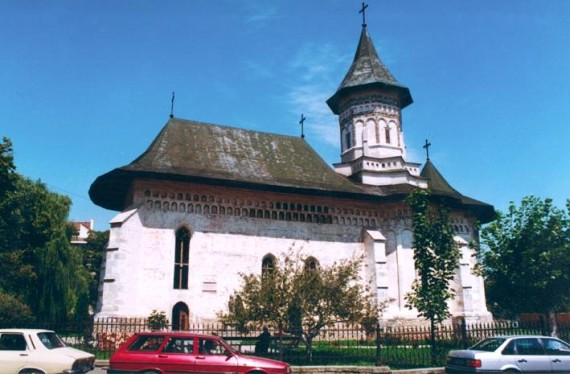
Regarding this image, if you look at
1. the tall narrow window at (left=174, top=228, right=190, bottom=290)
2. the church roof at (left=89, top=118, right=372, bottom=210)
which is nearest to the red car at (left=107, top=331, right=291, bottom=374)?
the tall narrow window at (left=174, top=228, right=190, bottom=290)

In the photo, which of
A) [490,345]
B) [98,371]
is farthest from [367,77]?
[98,371]

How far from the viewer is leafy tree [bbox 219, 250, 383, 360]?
14.9 m

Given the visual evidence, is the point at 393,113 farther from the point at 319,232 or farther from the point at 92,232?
the point at 92,232

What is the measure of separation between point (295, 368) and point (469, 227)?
1751 centimetres

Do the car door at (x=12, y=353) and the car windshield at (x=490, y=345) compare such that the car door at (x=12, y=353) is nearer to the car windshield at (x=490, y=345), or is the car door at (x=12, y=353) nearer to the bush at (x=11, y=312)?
the bush at (x=11, y=312)

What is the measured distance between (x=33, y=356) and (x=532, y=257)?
62.2 ft

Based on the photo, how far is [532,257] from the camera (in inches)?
813

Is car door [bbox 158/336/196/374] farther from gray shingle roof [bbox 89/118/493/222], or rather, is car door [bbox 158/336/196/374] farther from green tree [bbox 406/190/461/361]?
gray shingle roof [bbox 89/118/493/222]

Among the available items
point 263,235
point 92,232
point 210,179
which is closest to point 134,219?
point 210,179

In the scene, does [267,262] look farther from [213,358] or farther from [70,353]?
[70,353]

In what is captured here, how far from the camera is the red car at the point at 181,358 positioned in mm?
10102

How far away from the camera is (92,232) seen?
44.1m

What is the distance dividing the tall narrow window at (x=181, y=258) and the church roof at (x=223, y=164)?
255cm

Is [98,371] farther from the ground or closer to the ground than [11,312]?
closer to the ground
